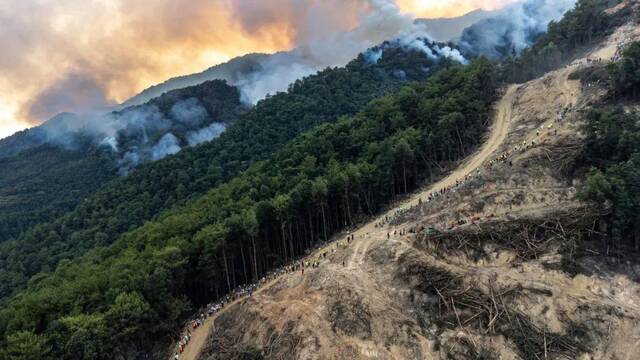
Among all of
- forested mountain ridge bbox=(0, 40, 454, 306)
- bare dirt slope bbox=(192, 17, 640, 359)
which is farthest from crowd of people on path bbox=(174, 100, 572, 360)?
forested mountain ridge bbox=(0, 40, 454, 306)

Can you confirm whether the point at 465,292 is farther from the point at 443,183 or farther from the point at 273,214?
the point at 273,214

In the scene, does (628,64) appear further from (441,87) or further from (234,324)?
(234,324)

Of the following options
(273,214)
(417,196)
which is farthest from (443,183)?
(273,214)

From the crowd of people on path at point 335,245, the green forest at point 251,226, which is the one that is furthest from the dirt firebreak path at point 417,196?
the green forest at point 251,226

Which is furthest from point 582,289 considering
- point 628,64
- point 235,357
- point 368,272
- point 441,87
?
point 441,87

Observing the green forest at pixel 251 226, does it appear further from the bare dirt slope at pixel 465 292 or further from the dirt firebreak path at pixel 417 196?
the bare dirt slope at pixel 465 292

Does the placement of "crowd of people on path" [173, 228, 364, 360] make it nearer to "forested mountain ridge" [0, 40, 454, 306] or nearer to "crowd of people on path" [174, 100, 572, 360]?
"crowd of people on path" [174, 100, 572, 360]

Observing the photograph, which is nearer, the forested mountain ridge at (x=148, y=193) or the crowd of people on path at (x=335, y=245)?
the crowd of people on path at (x=335, y=245)
